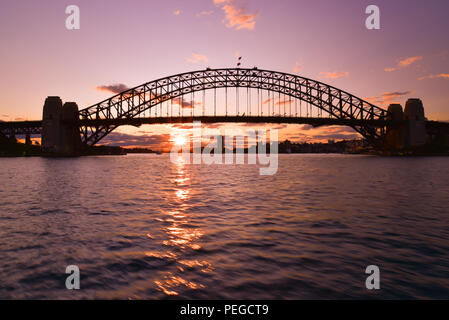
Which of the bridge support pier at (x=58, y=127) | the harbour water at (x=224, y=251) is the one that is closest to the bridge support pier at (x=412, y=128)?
the harbour water at (x=224, y=251)

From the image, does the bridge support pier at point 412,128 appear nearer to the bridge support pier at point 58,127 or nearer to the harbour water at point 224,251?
the harbour water at point 224,251

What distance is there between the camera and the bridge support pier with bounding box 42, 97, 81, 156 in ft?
207

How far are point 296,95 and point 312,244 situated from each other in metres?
62.7

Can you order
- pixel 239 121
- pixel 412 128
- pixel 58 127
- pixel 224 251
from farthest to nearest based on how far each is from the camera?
1. pixel 412 128
2. pixel 58 127
3. pixel 239 121
4. pixel 224 251

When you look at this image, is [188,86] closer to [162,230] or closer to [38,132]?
[38,132]

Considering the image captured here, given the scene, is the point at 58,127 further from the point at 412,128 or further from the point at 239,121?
the point at 412,128

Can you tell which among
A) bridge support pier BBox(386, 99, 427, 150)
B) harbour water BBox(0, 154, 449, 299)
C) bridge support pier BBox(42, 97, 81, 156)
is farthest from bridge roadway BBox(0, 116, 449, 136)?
harbour water BBox(0, 154, 449, 299)

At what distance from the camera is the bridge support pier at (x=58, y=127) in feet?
207

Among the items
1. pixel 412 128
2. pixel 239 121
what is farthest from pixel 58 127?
pixel 412 128

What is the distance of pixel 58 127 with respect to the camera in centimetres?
6366

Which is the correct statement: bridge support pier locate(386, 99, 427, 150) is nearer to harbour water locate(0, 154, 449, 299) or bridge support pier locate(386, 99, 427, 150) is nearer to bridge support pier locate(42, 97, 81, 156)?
harbour water locate(0, 154, 449, 299)

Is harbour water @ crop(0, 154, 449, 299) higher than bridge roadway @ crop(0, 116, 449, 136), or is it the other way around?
bridge roadway @ crop(0, 116, 449, 136)

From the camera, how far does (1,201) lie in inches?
390

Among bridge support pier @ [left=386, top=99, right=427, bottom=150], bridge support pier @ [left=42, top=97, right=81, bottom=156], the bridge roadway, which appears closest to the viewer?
the bridge roadway
